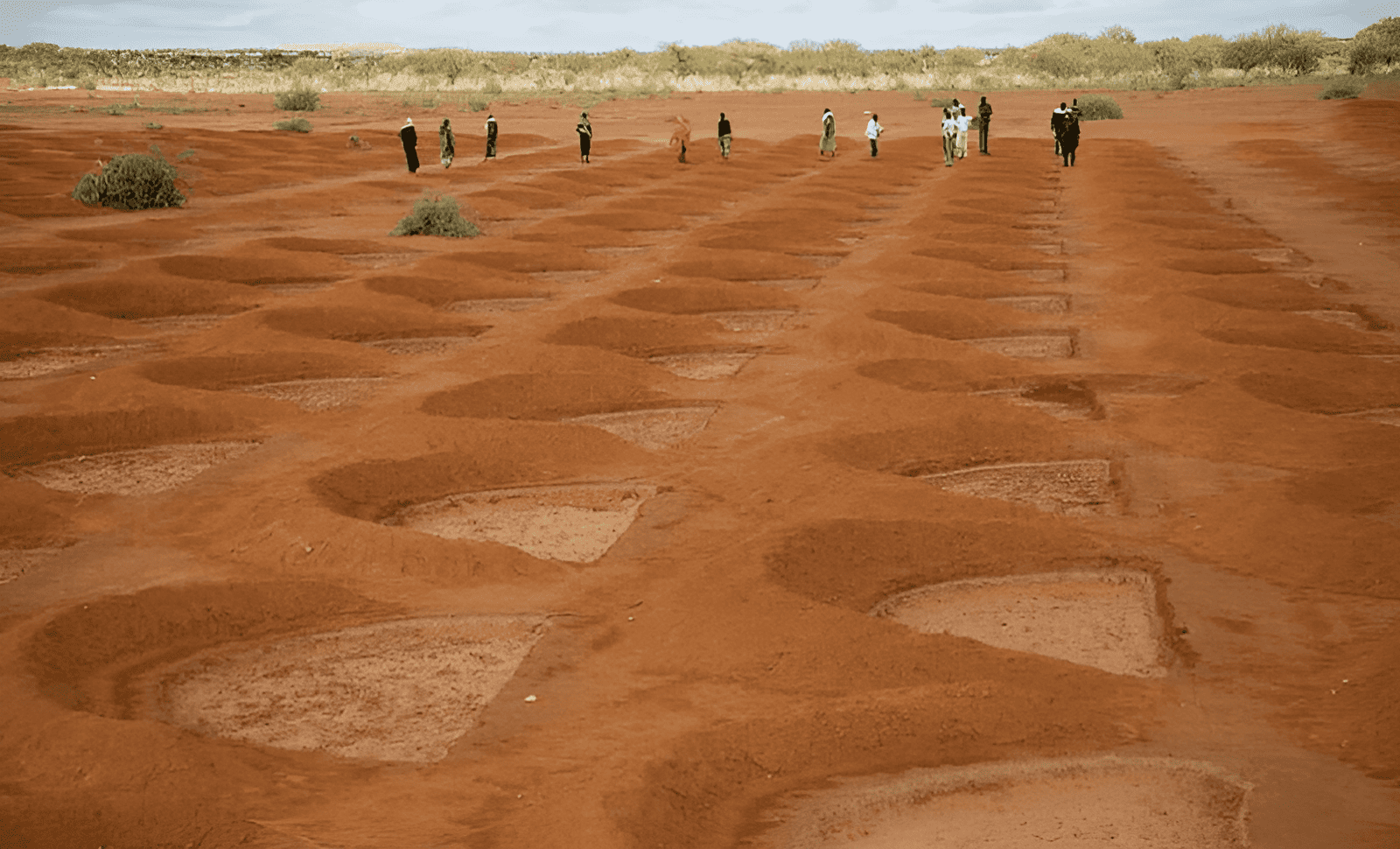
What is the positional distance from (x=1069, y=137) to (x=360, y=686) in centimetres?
2746

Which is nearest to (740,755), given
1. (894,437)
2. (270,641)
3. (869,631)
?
(869,631)

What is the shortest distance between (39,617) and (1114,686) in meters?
5.71

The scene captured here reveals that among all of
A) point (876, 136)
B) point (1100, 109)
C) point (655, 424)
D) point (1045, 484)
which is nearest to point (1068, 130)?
point (876, 136)

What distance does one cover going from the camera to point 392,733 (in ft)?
18.9

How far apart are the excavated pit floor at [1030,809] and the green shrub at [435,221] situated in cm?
1715

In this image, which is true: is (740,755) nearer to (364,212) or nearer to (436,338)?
(436,338)

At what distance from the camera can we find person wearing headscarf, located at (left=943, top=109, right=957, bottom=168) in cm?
3116

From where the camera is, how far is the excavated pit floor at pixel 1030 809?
4734 mm

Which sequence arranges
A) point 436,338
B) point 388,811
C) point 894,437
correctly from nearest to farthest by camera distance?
1. point 388,811
2. point 894,437
3. point 436,338

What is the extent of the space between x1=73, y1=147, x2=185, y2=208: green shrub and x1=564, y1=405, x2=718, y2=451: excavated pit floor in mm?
17533

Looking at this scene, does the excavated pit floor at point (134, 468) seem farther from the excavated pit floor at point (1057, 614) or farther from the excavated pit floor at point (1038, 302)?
the excavated pit floor at point (1038, 302)

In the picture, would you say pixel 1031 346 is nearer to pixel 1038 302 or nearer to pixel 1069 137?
pixel 1038 302

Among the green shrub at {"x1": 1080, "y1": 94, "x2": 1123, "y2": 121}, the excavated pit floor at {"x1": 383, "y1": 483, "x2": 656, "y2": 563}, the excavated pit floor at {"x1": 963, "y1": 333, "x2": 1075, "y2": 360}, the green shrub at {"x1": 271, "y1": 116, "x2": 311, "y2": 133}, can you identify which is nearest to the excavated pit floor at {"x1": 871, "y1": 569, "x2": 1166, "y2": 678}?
the excavated pit floor at {"x1": 383, "y1": 483, "x2": 656, "y2": 563}

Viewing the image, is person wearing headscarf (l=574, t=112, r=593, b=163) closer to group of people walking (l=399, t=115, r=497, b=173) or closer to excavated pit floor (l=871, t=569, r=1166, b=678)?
group of people walking (l=399, t=115, r=497, b=173)
